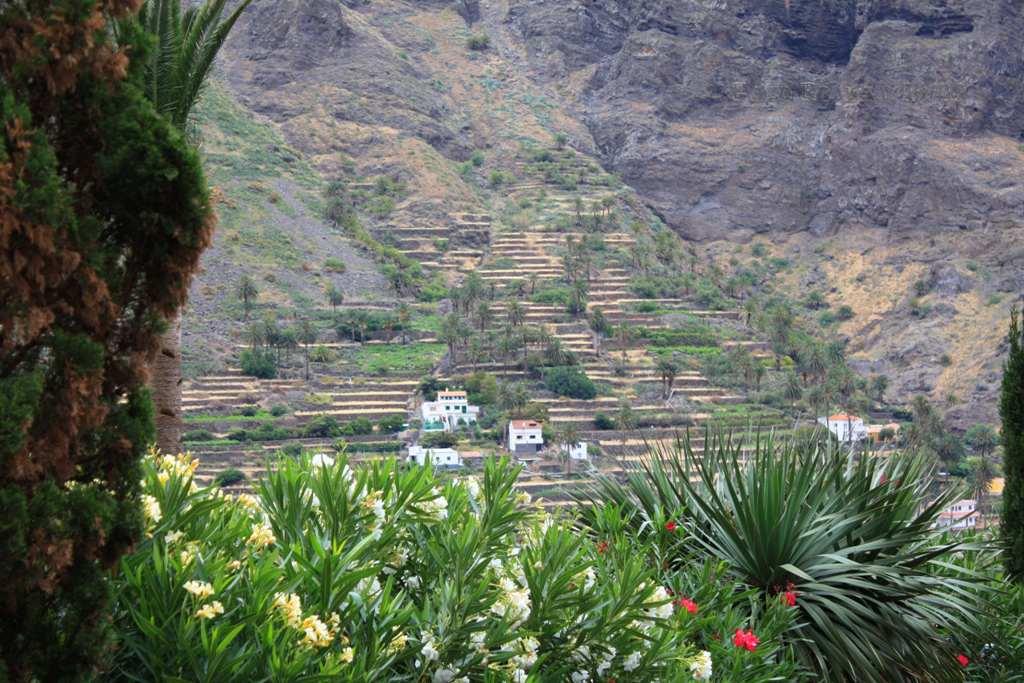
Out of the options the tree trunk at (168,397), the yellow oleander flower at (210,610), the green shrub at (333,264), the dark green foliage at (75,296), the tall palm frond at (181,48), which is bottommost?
the green shrub at (333,264)

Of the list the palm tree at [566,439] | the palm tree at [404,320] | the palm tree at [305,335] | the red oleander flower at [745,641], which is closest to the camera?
the red oleander flower at [745,641]

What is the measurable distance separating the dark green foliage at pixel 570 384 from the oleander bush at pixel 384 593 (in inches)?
1908

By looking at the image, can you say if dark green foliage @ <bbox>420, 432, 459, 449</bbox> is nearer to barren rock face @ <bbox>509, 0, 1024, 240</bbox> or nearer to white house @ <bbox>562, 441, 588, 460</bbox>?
white house @ <bbox>562, 441, 588, 460</bbox>

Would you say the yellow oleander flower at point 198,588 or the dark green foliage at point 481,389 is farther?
the dark green foliage at point 481,389

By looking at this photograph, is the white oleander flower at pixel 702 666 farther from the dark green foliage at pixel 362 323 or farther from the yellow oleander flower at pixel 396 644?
the dark green foliage at pixel 362 323

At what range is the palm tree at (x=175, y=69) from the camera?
6449mm

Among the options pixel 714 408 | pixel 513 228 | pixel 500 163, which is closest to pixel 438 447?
pixel 714 408

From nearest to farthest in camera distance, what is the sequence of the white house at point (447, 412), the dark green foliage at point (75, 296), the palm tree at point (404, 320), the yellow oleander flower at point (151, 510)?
the dark green foliage at point (75, 296) → the yellow oleander flower at point (151, 510) → the white house at point (447, 412) → the palm tree at point (404, 320)

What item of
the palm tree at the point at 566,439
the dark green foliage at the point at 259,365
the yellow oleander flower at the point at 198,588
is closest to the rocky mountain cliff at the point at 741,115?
the palm tree at the point at 566,439

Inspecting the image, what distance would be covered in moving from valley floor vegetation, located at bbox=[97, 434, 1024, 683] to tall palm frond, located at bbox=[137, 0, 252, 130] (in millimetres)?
2668

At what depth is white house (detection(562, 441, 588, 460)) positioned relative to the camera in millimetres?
44031

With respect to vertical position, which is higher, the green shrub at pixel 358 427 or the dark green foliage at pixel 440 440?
the green shrub at pixel 358 427

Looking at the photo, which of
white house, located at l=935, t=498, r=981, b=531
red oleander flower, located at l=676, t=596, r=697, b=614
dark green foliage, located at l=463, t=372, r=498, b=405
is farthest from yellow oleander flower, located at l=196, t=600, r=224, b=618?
dark green foliage, located at l=463, t=372, r=498, b=405

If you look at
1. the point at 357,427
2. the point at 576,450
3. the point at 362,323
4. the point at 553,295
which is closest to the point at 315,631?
the point at 576,450
